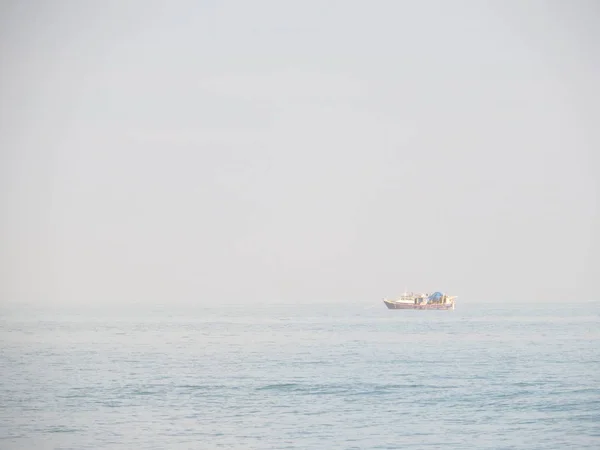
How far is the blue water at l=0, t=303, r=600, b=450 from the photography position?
48312 mm

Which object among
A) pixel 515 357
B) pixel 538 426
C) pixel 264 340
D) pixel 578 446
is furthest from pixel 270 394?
pixel 264 340

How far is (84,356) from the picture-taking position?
9112 cm

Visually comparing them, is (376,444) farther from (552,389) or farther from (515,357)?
(515,357)

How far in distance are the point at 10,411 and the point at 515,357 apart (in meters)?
44.9

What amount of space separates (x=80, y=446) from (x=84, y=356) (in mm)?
45444

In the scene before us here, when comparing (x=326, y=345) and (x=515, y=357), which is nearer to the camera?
(x=515, y=357)

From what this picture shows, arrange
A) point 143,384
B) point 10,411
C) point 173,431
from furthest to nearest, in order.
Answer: point 143,384 → point 10,411 → point 173,431

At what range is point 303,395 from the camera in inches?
2431

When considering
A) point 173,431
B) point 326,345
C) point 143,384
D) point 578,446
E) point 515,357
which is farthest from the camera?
point 326,345

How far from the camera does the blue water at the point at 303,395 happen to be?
4831 cm

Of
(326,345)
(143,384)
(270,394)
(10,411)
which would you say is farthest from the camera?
(326,345)

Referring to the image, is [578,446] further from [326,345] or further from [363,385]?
[326,345]

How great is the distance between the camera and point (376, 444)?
46.8 meters

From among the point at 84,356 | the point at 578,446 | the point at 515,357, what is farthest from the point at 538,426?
the point at 84,356
